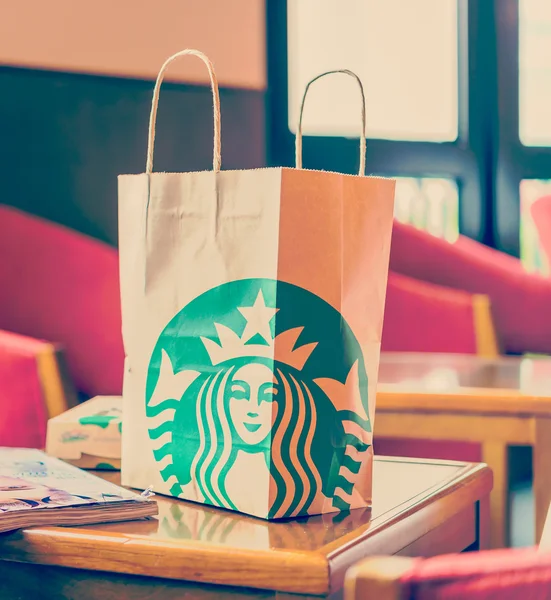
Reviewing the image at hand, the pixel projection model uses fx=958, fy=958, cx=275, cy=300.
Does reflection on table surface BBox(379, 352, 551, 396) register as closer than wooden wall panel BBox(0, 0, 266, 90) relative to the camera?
Yes

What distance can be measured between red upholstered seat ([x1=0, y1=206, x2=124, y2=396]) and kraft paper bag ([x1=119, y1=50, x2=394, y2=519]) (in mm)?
1199

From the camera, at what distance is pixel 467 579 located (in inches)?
19.6

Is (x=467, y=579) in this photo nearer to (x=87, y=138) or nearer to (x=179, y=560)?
(x=179, y=560)

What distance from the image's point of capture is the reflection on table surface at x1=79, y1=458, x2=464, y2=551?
836 mm

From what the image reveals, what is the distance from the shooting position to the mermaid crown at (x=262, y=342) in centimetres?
89

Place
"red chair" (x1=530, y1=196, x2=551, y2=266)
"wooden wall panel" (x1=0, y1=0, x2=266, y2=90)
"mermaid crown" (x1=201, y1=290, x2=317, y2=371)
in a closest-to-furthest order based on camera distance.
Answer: "mermaid crown" (x1=201, y1=290, x2=317, y2=371), "wooden wall panel" (x1=0, y1=0, x2=266, y2=90), "red chair" (x1=530, y1=196, x2=551, y2=266)

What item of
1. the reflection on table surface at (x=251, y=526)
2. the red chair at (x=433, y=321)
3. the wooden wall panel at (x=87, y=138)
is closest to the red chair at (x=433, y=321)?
the red chair at (x=433, y=321)

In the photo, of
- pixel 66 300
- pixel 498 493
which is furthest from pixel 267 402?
pixel 66 300

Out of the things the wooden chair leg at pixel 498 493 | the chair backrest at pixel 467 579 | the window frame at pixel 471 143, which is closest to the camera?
the chair backrest at pixel 467 579

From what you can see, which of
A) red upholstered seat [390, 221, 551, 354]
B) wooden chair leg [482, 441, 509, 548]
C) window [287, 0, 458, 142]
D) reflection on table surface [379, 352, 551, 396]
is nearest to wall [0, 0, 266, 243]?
window [287, 0, 458, 142]

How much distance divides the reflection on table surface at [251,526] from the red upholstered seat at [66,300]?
1208mm

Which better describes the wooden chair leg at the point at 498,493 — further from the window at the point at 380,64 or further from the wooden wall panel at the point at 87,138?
the window at the point at 380,64

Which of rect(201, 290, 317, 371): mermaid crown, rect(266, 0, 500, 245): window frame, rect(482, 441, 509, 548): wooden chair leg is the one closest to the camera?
rect(201, 290, 317, 371): mermaid crown

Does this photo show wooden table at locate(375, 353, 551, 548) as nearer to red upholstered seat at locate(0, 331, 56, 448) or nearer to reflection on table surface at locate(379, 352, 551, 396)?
reflection on table surface at locate(379, 352, 551, 396)
